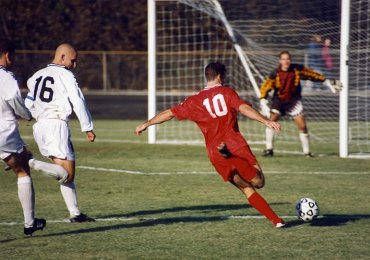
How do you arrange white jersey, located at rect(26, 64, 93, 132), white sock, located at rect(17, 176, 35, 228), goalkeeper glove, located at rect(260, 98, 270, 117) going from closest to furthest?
white sock, located at rect(17, 176, 35, 228)
white jersey, located at rect(26, 64, 93, 132)
goalkeeper glove, located at rect(260, 98, 270, 117)

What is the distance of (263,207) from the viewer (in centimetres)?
869

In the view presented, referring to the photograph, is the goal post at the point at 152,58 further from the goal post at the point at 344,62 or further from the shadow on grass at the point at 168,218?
the shadow on grass at the point at 168,218

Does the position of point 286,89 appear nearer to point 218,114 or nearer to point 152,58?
point 152,58

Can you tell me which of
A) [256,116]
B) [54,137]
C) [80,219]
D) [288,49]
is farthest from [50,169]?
[288,49]

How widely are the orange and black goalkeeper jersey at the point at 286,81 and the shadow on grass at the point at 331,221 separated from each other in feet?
20.2

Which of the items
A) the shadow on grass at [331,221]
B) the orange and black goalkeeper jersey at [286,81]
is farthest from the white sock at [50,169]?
the orange and black goalkeeper jersey at [286,81]

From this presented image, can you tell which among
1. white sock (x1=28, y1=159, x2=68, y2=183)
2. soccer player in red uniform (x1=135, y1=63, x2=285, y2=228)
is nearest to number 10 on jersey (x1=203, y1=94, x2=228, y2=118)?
soccer player in red uniform (x1=135, y1=63, x2=285, y2=228)

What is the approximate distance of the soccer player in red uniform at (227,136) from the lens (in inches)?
341

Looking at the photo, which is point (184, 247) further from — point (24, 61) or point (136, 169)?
point (24, 61)

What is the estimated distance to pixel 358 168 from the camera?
14180mm

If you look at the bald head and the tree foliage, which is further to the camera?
the tree foliage

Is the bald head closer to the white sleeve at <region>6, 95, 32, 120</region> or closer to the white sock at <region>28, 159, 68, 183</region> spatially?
the white sleeve at <region>6, 95, 32, 120</region>

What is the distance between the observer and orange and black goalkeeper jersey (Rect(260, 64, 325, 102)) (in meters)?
15.7

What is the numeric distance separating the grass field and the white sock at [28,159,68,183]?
0.57m
